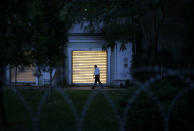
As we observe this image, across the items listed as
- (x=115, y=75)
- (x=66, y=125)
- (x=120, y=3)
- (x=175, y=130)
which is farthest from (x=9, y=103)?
(x=115, y=75)

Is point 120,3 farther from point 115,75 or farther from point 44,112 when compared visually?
point 115,75

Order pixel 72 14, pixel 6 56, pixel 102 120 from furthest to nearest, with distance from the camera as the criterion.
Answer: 1. pixel 72 14
2. pixel 102 120
3. pixel 6 56

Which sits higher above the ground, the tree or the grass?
the tree

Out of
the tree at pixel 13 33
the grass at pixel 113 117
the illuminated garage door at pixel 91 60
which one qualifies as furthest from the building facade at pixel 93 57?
the tree at pixel 13 33

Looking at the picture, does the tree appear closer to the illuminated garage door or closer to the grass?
the grass

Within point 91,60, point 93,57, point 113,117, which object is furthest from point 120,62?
point 113,117

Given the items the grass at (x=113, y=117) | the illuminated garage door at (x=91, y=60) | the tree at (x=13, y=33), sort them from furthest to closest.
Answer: the illuminated garage door at (x=91, y=60) → the tree at (x=13, y=33) → the grass at (x=113, y=117)

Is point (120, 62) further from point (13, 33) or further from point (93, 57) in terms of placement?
point (13, 33)

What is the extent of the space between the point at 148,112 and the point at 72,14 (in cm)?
758

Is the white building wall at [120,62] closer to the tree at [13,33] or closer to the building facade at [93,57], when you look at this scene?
the building facade at [93,57]

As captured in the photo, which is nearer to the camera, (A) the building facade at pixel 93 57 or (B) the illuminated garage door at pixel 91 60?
(A) the building facade at pixel 93 57

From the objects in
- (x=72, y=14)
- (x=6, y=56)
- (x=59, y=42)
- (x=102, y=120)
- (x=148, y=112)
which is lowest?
(x=102, y=120)

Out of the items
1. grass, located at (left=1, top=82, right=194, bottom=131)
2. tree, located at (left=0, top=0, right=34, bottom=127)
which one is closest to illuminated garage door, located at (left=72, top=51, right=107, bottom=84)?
grass, located at (left=1, top=82, right=194, bottom=131)

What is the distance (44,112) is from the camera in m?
8.57
